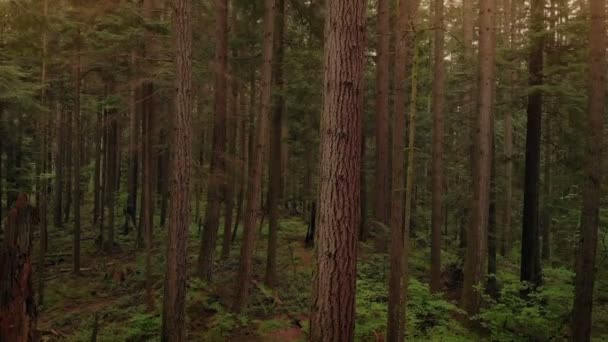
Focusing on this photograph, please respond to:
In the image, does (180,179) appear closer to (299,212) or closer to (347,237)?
(347,237)

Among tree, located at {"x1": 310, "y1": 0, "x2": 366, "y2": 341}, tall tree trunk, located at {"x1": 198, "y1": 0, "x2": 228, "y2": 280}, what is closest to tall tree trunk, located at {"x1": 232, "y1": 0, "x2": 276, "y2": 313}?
tall tree trunk, located at {"x1": 198, "y1": 0, "x2": 228, "y2": 280}

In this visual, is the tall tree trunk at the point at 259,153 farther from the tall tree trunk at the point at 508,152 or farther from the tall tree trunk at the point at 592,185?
the tall tree trunk at the point at 508,152

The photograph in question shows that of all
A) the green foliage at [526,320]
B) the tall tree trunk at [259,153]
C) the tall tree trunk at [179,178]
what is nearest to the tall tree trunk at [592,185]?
the green foliage at [526,320]

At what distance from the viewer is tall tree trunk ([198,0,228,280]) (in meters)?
12.5

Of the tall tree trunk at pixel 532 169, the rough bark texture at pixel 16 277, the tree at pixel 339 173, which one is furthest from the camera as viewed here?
the tall tree trunk at pixel 532 169

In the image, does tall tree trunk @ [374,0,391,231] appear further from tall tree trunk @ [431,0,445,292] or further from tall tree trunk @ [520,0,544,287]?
tall tree trunk @ [520,0,544,287]

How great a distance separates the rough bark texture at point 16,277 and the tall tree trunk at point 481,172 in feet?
31.3

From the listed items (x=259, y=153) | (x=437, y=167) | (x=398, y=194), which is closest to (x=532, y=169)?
(x=437, y=167)

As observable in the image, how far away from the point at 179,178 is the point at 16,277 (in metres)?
4.28

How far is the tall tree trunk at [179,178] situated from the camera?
8.91m

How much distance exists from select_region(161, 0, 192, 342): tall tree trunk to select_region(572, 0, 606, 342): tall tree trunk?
7948 millimetres

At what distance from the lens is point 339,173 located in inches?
197

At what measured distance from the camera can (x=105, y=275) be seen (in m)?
17.4

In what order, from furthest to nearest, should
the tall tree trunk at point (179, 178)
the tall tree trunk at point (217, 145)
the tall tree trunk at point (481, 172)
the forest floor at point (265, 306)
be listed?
the tall tree trunk at point (217, 145) < the tall tree trunk at point (481, 172) < the forest floor at point (265, 306) < the tall tree trunk at point (179, 178)
